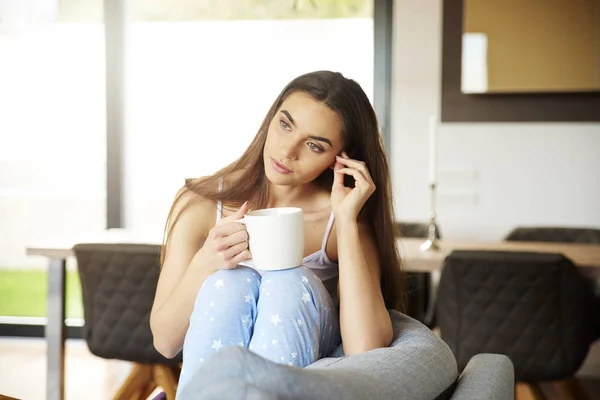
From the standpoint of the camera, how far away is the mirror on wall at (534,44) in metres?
3.22

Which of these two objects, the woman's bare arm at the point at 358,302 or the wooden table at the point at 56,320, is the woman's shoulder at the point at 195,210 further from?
the wooden table at the point at 56,320

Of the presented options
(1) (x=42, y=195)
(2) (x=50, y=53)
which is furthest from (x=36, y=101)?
(1) (x=42, y=195)

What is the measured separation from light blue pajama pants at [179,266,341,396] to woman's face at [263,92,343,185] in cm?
22

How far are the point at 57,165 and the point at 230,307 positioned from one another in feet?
12.3

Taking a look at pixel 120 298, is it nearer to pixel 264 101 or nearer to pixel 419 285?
pixel 419 285

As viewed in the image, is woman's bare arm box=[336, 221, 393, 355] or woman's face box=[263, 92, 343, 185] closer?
woman's bare arm box=[336, 221, 393, 355]

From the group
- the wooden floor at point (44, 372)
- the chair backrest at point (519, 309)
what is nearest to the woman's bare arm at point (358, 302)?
the chair backrest at point (519, 309)

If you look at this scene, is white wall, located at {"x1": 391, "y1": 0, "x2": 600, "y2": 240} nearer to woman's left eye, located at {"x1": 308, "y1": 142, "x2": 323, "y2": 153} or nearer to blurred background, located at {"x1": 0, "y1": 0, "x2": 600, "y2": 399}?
blurred background, located at {"x1": 0, "y1": 0, "x2": 600, "y2": 399}

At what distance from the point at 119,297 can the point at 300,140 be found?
1.02 meters

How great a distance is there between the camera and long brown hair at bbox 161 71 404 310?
1.36 metres

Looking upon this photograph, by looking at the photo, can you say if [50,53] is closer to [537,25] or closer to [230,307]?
[537,25]

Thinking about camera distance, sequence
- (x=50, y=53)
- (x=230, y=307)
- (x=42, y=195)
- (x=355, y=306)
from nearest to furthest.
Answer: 1. (x=230, y=307)
2. (x=355, y=306)
3. (x=50, y=53)
4. (x=42, y=195)

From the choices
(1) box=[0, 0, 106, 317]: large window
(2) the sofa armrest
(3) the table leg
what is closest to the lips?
(2) the sofa armrest

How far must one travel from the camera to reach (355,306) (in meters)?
1.24
